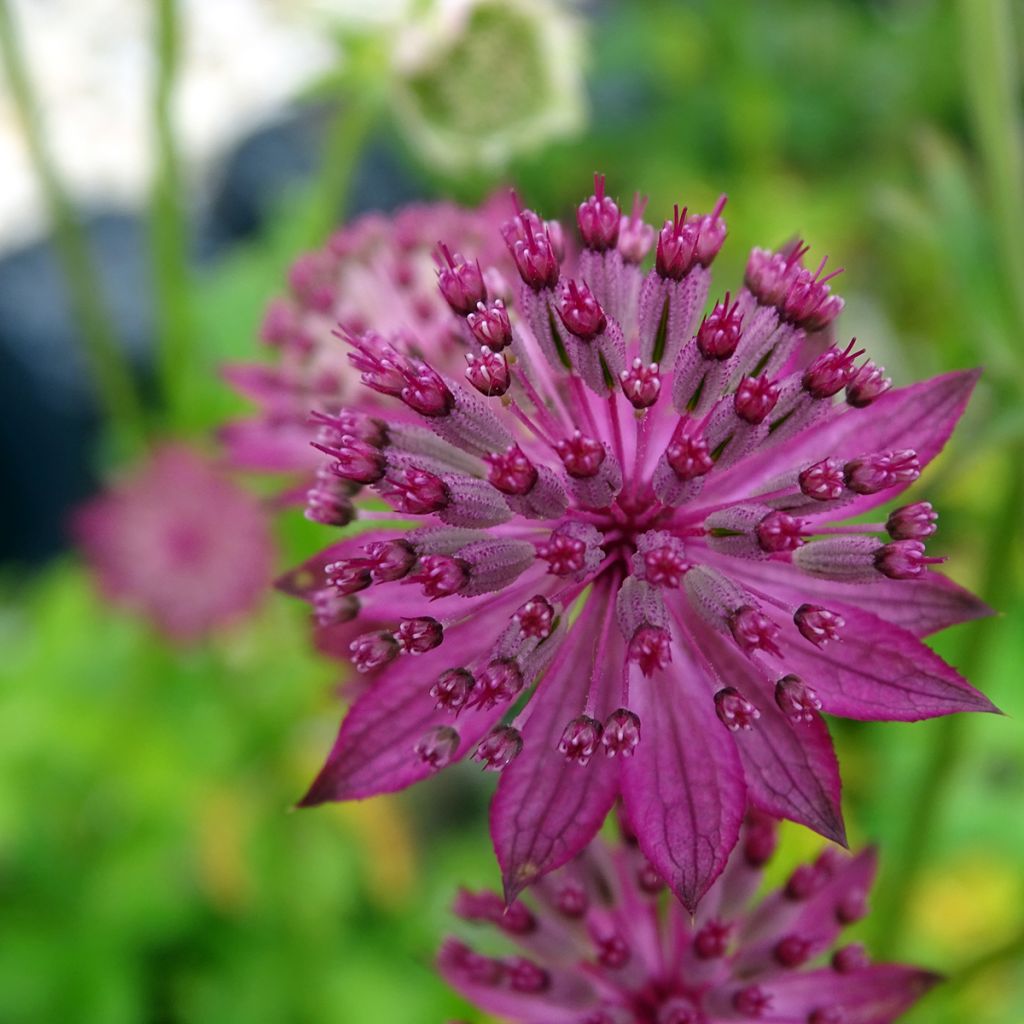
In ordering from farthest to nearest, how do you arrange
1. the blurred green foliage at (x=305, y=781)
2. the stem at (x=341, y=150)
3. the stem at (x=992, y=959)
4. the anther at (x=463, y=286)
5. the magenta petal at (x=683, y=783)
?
the stem at (x=341, y=150), the blurred green foliage at (x=305, y=781), the stem at (x=992, y=959), the anther at (x=463, y=286), the magenta petal at (x=683, y=783)

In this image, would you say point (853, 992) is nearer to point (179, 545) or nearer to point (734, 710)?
point (734, 710)

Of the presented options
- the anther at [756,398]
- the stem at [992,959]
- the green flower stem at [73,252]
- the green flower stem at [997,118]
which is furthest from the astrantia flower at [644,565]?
the green flower stem at [73,252]

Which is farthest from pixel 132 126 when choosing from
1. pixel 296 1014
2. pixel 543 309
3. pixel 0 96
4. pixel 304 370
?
pixel 543 309

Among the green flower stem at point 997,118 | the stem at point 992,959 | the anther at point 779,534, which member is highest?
the green flower stem at point 997,118

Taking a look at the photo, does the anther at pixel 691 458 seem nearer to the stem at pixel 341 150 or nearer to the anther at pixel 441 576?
the anther at pixel 441 576

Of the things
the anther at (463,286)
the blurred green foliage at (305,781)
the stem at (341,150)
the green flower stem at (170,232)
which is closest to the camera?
the anther at (463,286)
